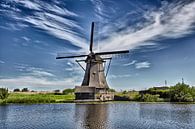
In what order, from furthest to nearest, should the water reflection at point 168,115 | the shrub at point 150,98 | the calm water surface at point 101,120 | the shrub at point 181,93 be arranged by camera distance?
the shrub at point 150,98
the shrub at point 181,93
the water reflection at point 168,115
the calm water surface at point 101,120

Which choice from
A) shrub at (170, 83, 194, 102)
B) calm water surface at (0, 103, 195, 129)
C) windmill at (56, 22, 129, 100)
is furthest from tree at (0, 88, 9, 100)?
shrub at (170, 83, 194, 102)

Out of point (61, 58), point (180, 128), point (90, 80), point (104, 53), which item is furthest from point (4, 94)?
point (180, 128)

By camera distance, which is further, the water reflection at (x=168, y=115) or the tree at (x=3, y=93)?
the tree at (x=3, y=93)

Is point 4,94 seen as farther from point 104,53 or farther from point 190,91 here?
point 190,91

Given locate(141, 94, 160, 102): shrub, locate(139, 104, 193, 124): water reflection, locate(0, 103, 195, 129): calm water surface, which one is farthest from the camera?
locate(141, 94, 160, 102): shrub

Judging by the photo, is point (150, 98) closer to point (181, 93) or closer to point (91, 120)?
point (181, 93)

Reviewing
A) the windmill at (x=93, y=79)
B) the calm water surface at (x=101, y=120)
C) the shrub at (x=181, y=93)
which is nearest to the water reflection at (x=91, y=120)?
the calm water surface at (x=101, y=120)

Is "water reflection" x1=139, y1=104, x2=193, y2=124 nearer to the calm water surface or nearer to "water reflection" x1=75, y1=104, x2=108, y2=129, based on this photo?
the calm water surface

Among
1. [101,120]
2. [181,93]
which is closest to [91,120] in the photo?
[101,120]

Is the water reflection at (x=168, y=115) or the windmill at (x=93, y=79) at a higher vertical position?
the windmill at (x=93, y=79)

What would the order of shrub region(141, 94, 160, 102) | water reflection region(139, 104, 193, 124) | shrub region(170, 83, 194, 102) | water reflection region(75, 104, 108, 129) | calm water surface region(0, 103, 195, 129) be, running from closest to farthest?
water reflection region(75, 104, 108, 129) < calm water surface region(0, 103, 195, 129) < water reflection region(139, 104, 193, 124) < shrub region(170, 83, 194, 102) < shrub region(141, 94, 160, 102)

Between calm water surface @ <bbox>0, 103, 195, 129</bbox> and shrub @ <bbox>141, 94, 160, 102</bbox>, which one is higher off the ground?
shrub @ <bbox>141, 94, 160, 102</bbox>

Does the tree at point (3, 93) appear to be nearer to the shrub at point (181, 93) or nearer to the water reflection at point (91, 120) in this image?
the water reflection at point (91, 120)

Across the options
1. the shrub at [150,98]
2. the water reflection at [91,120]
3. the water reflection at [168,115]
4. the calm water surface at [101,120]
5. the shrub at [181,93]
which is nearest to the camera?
the water reflection at [91,120]
